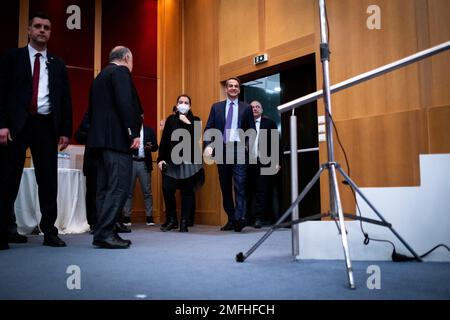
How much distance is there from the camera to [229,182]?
4117 millimetres

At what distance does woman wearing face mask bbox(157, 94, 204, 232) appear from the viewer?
4.04 meters

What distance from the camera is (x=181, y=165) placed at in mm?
4078

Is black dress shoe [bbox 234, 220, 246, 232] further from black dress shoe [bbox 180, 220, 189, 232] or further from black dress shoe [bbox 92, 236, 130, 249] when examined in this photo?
black dress shoe [bbox 92, 236, 130, 249]

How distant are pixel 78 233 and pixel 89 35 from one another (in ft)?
9.00

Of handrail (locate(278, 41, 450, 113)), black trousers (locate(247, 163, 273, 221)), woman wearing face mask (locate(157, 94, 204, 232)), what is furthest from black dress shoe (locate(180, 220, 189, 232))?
handrail (locate(278, 41, 450, 113))

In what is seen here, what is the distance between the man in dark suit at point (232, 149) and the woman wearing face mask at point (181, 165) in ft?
0.60

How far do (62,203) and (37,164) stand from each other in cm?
157

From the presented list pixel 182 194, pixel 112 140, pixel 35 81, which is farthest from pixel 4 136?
pixel 182 194

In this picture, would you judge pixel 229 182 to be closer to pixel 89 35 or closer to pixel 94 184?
pixel 94 184

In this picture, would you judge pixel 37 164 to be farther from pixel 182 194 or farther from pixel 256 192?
pixel 256 192

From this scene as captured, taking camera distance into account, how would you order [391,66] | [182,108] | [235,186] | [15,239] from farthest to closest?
1. [182,108]
2. [235,186]
3. [15,239]
4. [391,66]

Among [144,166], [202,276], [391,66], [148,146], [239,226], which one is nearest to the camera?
[202,276]

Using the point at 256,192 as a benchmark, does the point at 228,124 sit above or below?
above
